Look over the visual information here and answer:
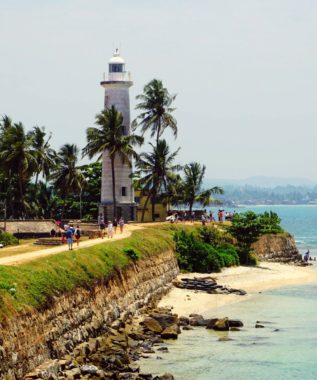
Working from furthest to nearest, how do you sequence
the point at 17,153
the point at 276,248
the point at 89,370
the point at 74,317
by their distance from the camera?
1. the point at 276,248
2. the point at 17,153
3. the point at 74,317
4. the point at 89,370

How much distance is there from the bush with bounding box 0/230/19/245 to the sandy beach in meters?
10.5

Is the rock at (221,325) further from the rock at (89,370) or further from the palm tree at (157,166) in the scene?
the palm tree at (157,166)

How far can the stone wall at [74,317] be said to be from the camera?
32406 millimetres

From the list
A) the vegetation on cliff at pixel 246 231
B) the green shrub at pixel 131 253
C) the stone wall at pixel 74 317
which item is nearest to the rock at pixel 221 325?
the stone wall at pixel 74 317

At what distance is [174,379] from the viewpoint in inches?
1406

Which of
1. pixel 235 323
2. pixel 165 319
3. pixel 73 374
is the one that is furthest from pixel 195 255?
pixel 73 374

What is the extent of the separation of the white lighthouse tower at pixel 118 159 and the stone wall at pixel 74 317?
22802 millimetres

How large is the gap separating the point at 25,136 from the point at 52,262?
121 feet

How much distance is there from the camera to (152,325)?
148 ft

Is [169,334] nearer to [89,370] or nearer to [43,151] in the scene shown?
[89,370]

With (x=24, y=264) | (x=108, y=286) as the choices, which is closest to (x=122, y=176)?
(x=108, y=286)

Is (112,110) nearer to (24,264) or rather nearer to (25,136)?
(25,136)

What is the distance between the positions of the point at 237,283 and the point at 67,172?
84.7 feet

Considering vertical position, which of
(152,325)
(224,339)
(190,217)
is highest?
(190,217)
